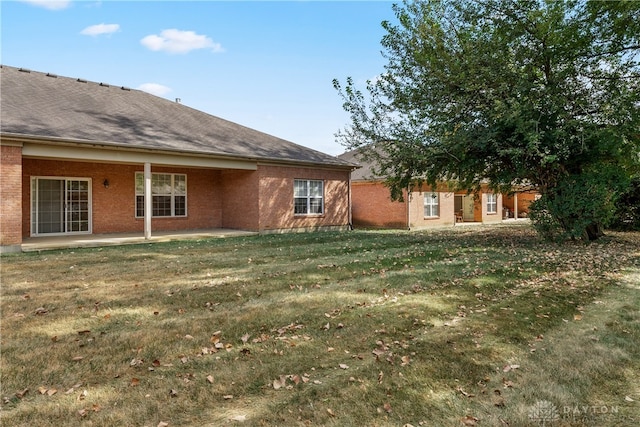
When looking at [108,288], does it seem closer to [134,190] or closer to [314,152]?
[134,190]

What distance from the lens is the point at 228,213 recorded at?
17359 mm

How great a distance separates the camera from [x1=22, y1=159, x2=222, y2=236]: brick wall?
1329cm

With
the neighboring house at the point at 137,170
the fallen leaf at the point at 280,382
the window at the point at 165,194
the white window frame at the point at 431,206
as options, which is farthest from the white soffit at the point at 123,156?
the fallen leaf at the point at 280,382

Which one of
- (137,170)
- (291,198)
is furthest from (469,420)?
(137,170)

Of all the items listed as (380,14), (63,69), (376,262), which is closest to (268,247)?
(376,262)

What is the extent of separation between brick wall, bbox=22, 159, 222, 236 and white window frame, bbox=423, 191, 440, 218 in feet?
38.3

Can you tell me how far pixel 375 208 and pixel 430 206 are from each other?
3.43m

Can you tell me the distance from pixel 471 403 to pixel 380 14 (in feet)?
48.0

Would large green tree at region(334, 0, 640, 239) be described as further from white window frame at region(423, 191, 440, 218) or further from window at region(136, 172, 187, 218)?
window at region(136, 172, 187, 218)

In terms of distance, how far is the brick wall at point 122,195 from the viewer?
1329cm

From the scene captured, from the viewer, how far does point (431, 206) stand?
2234cm

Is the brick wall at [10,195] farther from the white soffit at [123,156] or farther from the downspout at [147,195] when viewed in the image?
the downspout at [147,195]

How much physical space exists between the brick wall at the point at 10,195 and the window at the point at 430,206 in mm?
18464

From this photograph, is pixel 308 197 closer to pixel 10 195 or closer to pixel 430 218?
pixel 430 218
